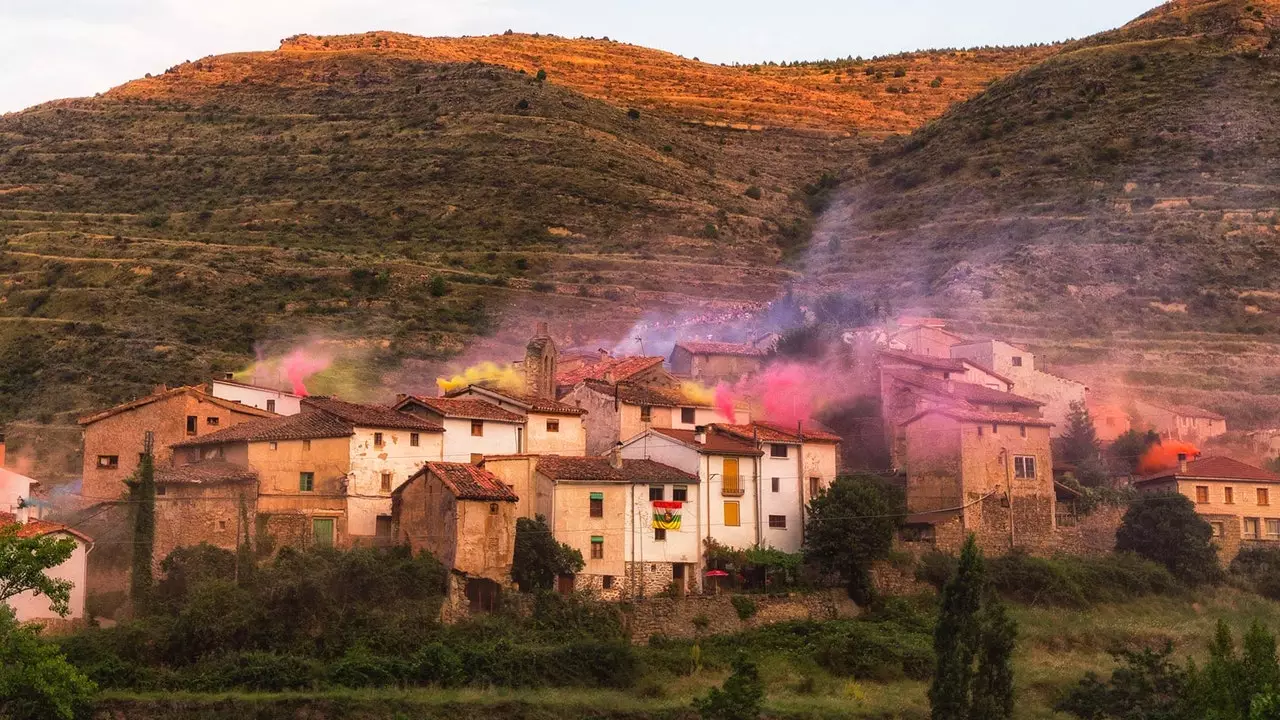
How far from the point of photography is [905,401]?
64.3m

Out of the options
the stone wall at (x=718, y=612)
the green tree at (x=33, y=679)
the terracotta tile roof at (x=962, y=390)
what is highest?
the terracotta tile roof at (x=962, y=390)

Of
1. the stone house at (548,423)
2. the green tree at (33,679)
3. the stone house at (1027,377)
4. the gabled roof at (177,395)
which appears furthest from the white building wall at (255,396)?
the stone house at (1027,377)

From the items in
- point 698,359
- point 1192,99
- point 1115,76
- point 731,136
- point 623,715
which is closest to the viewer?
point 623,715

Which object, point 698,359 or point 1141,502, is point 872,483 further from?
point 698,359

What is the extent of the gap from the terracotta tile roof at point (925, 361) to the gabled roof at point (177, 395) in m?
26.7

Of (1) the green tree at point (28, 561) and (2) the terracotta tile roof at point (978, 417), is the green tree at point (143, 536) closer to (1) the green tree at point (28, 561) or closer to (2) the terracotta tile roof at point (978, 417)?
(1) the green tree at point (28, 561)

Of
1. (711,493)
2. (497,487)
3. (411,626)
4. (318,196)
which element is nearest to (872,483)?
(711,493)

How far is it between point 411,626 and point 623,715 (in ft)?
22.9

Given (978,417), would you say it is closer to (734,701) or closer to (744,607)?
(744,607)

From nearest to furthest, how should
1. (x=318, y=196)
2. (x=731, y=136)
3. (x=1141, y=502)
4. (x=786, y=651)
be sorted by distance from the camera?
1. (x=786, y=651)
2. (x=1141, y=502)
3. (x=318, y=196)
4. (x=731, y=136)

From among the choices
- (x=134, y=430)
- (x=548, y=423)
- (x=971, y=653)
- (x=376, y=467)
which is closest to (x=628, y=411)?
(x=548, y=423)

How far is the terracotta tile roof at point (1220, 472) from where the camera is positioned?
62.4 m

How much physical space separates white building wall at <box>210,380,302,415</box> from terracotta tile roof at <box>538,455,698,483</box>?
14.6 m

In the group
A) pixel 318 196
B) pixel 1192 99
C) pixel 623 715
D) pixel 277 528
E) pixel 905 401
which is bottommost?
pixel 623 715
